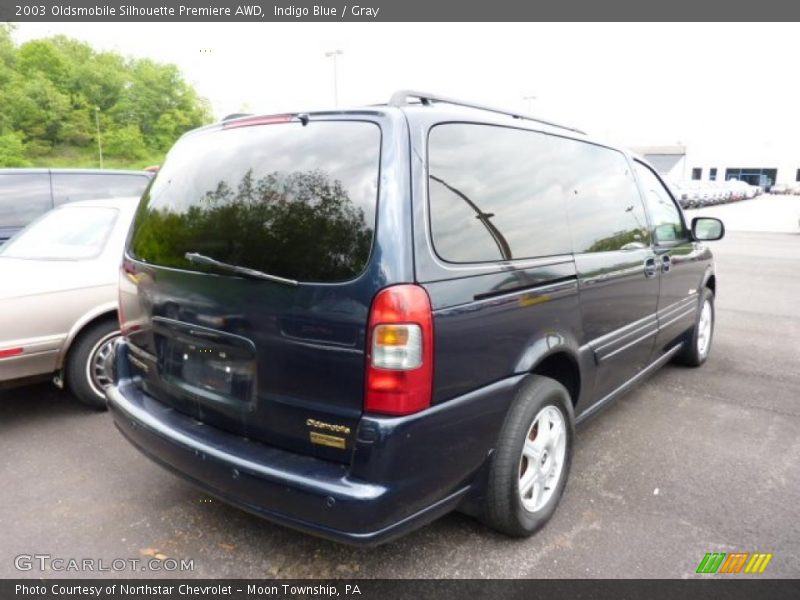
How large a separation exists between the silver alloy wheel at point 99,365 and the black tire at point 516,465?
9.71 feet

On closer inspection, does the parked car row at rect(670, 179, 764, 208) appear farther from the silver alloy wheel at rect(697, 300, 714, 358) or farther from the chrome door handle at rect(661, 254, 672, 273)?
the chrome door handle at rect(661, 254, 672, 273)

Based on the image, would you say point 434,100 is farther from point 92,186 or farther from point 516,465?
point 92,186

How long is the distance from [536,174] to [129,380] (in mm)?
2320

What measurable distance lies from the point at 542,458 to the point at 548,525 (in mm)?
353

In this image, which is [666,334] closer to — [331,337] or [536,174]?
[536,174]

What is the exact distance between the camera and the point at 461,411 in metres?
2.23

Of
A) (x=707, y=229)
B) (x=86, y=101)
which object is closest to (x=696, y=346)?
(x=707, y=229)

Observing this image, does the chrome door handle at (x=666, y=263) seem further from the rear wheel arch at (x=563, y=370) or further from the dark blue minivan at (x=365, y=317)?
the rear wheel arch at (x=563, y=370)

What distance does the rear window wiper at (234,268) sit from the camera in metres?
2.19

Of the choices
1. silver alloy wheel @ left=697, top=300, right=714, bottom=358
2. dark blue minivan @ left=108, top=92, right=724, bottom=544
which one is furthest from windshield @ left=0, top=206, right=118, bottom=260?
silver alloy wheel @ left=697, top=300, right=714, bottom=358

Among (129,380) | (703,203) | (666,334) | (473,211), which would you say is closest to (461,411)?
(473,211)

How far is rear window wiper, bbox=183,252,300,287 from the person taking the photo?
2.19 meters

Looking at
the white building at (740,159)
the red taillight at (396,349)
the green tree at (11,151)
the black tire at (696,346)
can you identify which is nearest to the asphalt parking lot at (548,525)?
the black tire at (696,346)

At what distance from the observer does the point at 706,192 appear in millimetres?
37156
